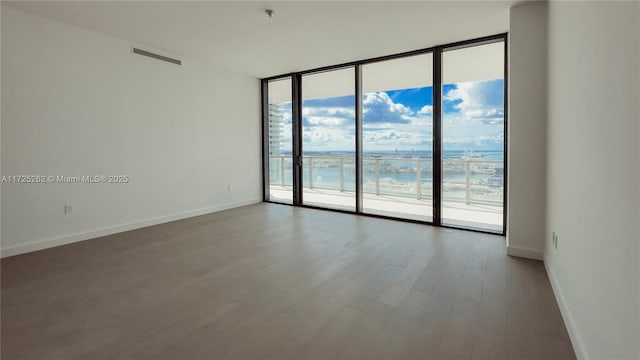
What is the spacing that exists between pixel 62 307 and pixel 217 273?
41.7 inches

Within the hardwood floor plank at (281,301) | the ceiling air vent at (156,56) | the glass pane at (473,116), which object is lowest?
the hardwood floor plank at (281,301)

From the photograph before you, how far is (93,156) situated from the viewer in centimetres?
389

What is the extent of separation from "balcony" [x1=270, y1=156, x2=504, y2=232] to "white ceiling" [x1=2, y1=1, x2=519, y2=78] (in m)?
1.74

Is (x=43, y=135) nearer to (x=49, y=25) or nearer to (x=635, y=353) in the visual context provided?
(x=49, y=25)

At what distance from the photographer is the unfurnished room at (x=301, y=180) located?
162 centimetres

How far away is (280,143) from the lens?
21.3ft

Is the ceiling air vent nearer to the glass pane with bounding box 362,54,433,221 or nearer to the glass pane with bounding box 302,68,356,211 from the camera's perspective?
the glass pane with bounding box 302,68,356,211

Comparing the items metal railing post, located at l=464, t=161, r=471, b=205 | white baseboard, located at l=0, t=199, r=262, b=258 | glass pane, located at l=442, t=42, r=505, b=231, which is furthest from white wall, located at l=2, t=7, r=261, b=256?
metal railing post, located at l=464, t=161, r=471, b=205

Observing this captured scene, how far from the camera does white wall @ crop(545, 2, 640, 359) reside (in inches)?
40.9

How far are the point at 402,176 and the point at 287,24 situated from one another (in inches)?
150

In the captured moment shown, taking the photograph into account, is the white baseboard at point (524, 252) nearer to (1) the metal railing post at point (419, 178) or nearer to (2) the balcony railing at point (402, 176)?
(2) the balcony railing at point (402, 176)

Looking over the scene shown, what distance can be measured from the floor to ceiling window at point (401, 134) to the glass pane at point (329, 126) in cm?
2

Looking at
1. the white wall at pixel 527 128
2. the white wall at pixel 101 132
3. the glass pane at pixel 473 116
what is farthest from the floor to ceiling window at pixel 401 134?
the white wall at pixel 101 132

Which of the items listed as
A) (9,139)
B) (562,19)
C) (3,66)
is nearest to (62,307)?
(9,139)
